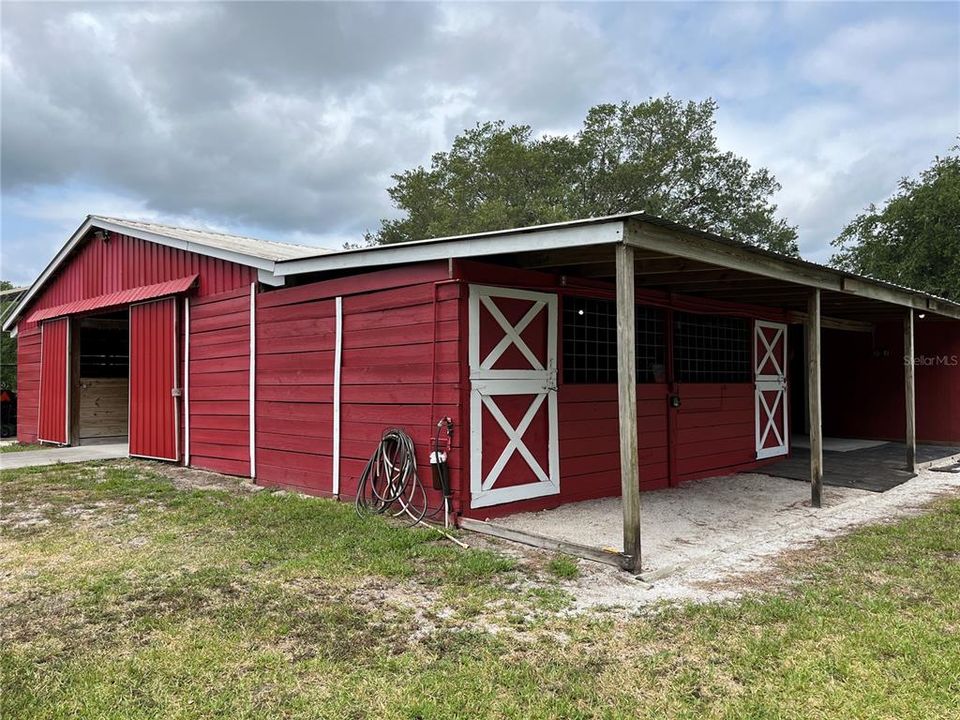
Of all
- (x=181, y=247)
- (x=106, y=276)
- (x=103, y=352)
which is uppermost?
(x=181, y=247)

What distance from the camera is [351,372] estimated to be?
610 cm

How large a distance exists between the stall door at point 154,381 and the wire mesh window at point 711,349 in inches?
249

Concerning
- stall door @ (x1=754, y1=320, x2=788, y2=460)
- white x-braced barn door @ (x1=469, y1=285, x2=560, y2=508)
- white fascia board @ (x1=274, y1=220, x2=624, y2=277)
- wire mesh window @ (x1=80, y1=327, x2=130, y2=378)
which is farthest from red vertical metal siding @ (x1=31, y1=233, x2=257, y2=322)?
stall door @ (x1=754, y1=320, x2=788, y2=460)

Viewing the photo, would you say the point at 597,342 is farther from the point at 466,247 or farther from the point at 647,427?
the point at 466,247

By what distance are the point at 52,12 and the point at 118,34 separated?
3.19 feet

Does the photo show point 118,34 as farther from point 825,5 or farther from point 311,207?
point 311,207

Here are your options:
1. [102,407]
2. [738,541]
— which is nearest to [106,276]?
[102,407]

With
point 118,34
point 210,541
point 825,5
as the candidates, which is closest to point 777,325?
point 825,5

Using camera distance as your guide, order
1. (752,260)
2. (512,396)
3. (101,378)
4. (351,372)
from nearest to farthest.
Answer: (752,260) < (512,396) < (351,372) < (101,378)

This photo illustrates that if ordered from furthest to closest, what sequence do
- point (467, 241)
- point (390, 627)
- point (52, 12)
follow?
point (52, 12)
point (467, 241)
point (390, 627)

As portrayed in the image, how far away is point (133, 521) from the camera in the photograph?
5418 mm

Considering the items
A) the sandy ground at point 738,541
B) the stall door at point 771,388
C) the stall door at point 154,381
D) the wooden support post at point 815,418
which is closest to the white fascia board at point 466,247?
the sandy ground at point 738,541

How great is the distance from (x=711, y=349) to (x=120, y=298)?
8139 mm

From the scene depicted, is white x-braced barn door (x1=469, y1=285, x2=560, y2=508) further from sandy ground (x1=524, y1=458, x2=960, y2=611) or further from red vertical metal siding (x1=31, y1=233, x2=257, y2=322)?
red vertical metal siding (x1=31, y1=233, x2=257, y2=322)
